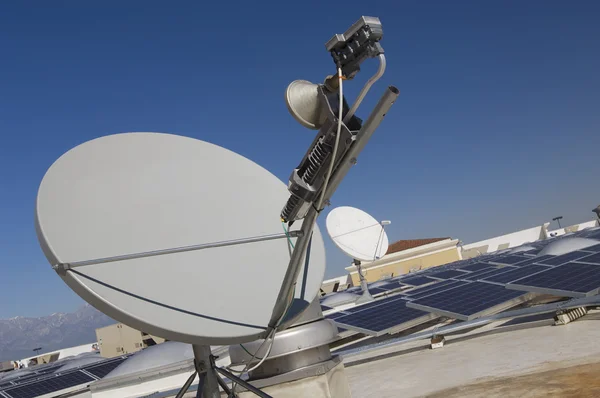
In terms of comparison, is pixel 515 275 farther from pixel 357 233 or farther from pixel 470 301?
pixel 357 233

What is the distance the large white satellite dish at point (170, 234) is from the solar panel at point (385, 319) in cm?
581

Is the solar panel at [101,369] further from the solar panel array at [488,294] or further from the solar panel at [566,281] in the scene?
the solar panel at [566,281]

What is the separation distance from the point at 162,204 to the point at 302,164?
198 centimetres

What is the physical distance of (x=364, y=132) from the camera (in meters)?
2.60

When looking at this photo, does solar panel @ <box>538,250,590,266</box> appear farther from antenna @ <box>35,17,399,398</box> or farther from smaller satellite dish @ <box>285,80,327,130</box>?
smaller satellite dish @ <box>285,80,327,130</box>

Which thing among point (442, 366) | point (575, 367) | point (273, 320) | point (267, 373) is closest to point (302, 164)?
point (273, 320)

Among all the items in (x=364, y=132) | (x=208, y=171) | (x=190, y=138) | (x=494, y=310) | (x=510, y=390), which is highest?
(x=190, y=138)

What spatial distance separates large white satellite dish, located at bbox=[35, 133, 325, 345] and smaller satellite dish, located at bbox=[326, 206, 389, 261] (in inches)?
580

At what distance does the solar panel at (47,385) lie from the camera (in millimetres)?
10873

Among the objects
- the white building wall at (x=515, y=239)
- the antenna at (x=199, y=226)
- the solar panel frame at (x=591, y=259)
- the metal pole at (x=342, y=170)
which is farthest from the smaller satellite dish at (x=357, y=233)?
the white building wall at (x=515, y=239)

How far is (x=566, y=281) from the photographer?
363 inches

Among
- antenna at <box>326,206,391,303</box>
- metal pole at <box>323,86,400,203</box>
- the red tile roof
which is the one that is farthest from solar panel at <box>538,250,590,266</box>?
the red tile roof

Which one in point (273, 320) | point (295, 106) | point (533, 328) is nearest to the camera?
point (295, 106)

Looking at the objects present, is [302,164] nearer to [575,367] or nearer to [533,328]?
[575,367]
